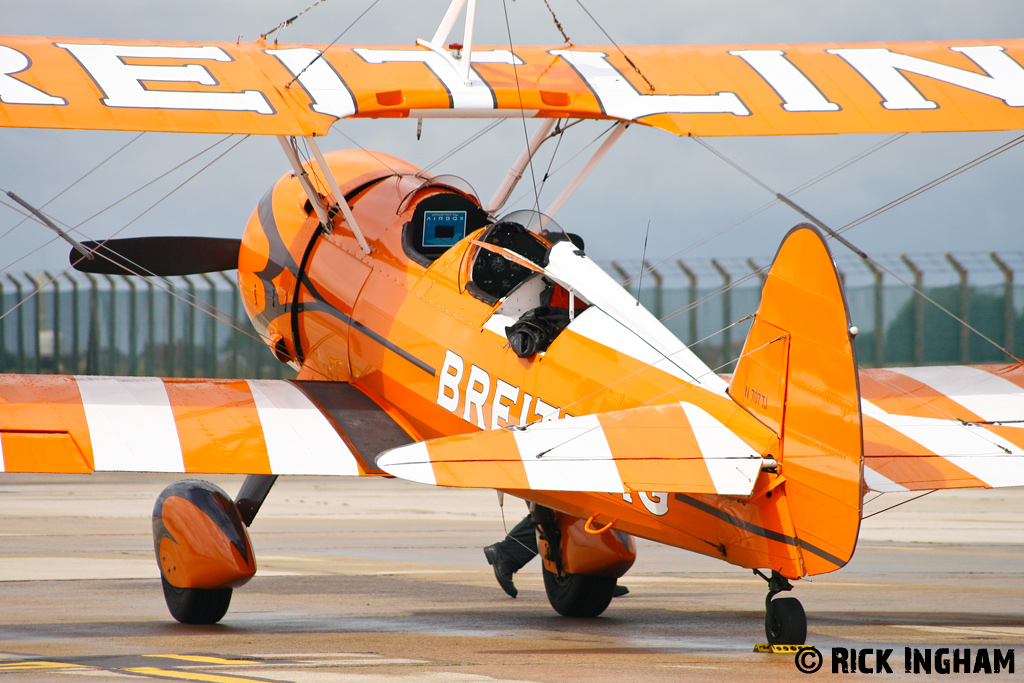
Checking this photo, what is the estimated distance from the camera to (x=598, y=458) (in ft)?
19.5

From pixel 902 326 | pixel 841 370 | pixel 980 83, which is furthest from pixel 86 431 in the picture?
pixel 902 326

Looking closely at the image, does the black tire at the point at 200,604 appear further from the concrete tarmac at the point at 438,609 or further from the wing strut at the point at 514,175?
the wing strut at the point at 514,175

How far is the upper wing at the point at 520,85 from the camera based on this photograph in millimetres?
8078

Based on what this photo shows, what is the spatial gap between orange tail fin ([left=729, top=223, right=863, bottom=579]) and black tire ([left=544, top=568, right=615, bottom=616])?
11.5 feet

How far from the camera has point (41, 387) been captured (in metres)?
8.08

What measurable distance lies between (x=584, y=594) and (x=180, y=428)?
315cm

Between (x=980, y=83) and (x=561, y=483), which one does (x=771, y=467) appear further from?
(x=980, y=83)

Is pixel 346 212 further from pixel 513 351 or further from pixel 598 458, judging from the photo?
pixel 598 458

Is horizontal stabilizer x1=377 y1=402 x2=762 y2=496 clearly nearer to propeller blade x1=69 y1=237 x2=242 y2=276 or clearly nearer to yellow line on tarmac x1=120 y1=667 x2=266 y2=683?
yellow line on tarmac x1=120 y1=667 x2=266 y2=683

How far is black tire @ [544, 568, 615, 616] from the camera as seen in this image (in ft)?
30.8

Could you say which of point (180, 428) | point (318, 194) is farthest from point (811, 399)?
point (318, 194)

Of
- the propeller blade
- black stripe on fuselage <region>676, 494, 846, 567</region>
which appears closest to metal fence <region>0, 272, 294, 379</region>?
the propeller blade

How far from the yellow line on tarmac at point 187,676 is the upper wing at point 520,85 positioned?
3151 mm

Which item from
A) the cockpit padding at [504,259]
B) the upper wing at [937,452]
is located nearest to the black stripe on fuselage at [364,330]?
the cockpit padding at [504,259]
